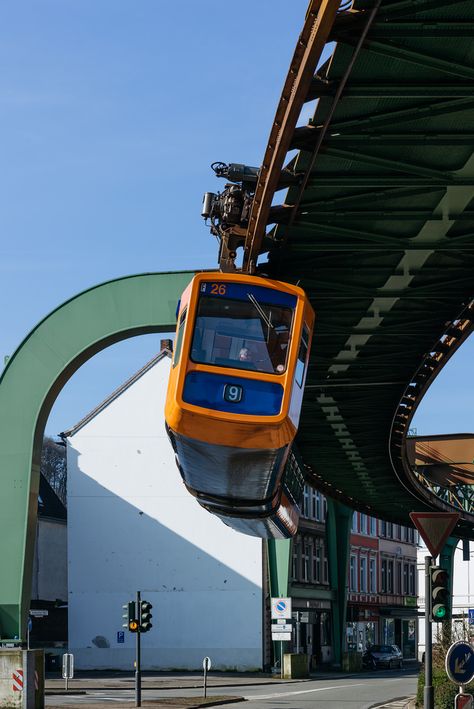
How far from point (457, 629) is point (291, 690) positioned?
46.7 feet

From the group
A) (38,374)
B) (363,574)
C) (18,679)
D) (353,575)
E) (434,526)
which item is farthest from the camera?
(363,574)

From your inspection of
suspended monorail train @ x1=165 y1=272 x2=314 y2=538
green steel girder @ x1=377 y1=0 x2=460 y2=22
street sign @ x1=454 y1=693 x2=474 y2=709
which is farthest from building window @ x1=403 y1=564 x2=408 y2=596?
green steel girder @ x1=377 y1=0 x2=460 y2=22

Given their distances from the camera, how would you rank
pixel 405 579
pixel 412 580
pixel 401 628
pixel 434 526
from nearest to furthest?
pixel 434 526 < pixel 401 628 < pixel 405 579 < pixel 412 580

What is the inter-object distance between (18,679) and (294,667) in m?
28.2

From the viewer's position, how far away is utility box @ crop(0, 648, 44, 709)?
23.7 metres

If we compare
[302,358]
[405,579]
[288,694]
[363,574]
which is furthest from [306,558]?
[302,358]

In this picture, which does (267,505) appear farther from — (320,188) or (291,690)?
(291,690)

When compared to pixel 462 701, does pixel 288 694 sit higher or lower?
lower

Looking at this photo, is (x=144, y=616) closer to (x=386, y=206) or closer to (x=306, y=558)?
(x=386, y=206)

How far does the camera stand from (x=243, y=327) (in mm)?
18359

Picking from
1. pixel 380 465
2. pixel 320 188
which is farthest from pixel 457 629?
pixel 380 465

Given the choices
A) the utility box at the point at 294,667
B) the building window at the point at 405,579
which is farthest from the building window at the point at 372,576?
the utility box at the point at 294,667

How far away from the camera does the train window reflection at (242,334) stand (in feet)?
58.9

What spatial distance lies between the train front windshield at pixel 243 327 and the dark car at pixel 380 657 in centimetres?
4998
